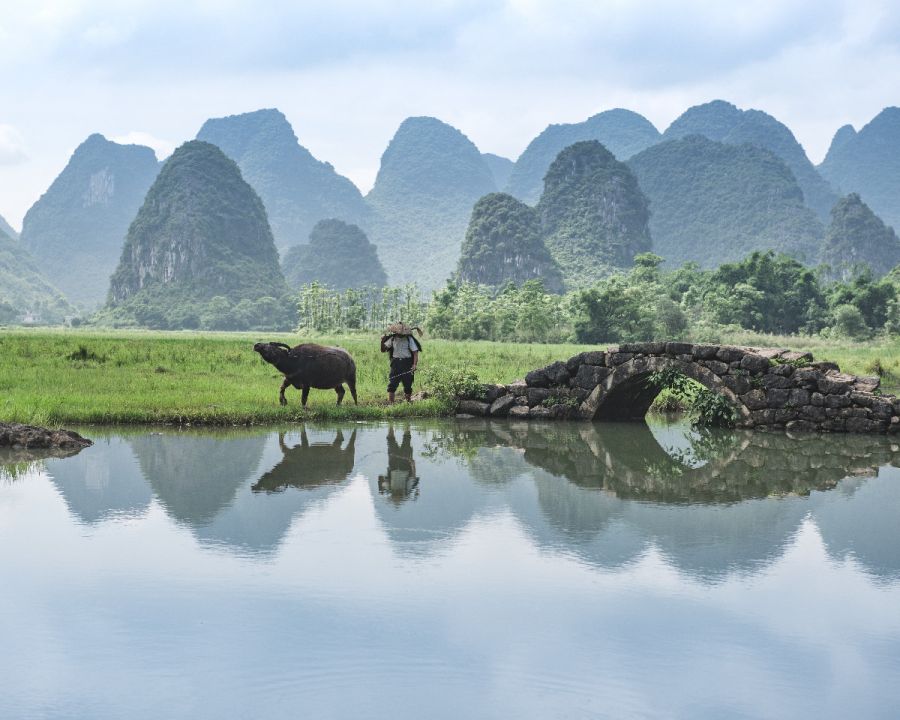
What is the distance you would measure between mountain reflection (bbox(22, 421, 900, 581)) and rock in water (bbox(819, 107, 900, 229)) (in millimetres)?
139047

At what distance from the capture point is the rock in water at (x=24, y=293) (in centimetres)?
10450

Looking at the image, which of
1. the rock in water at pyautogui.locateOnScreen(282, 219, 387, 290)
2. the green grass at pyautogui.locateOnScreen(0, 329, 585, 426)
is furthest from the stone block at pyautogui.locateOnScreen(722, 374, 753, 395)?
the rock in water at pyautogui.locateOnScreen(282, 219, 387, 290)

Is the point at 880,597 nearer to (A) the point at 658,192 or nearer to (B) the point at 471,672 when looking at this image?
(B) the point at 471,672

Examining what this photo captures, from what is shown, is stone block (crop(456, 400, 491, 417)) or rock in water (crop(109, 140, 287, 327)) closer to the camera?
stone block (crop(456, 400, 491, 417))

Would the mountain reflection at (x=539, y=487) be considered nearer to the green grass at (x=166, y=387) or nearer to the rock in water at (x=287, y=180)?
the green grass at (x=166, y=387)

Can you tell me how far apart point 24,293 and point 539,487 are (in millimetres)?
122187

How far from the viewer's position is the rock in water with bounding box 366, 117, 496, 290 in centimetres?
14838

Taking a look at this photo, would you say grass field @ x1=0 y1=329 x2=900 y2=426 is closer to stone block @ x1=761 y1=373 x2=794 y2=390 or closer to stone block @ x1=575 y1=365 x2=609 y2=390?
stone block @ x1=575 y1=365 x2=609 y2=390

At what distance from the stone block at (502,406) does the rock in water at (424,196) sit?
125 meters

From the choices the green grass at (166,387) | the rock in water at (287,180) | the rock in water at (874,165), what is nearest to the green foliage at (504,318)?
the green grass at (166,387)

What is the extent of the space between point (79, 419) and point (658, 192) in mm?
119592

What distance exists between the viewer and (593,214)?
94875mm

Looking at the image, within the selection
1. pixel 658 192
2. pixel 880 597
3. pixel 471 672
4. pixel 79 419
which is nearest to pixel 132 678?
pixel 471 672

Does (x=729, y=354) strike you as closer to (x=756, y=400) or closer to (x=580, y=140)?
(x=756, y=400)
